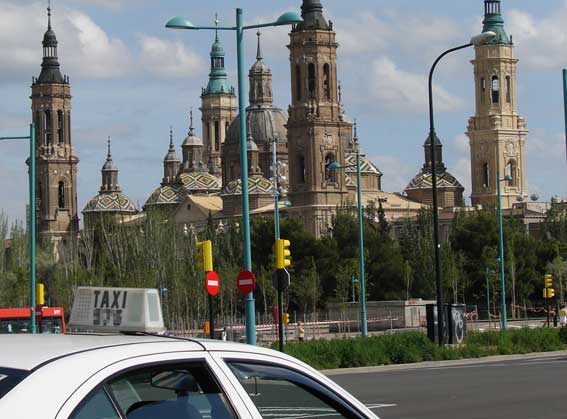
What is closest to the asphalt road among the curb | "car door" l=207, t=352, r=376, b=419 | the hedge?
the curb

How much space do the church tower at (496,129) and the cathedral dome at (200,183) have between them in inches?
1515

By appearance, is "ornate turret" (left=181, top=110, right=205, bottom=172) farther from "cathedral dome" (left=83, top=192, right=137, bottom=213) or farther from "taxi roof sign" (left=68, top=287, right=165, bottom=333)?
"taxi roof sign" (left=68, top=287, right=165, bottom=333)

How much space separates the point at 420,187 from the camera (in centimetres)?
15900

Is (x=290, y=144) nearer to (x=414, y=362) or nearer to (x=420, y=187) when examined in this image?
(x=420, y=187)

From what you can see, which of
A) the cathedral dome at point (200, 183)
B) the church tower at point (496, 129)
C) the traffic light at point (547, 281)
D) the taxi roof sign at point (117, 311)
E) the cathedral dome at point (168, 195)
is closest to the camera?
the taxi roof sign at point (117, 311)

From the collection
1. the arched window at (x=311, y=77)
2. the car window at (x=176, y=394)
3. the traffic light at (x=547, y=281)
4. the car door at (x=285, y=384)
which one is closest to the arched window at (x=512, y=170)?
the arched window at (x=311, y=77)

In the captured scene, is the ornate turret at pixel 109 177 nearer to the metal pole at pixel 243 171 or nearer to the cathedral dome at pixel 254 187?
the cathedral dome at pixel 254 187

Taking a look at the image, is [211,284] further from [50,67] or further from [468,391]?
[50,67]

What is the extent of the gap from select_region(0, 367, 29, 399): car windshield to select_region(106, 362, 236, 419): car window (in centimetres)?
40

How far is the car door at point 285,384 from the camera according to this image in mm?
4809

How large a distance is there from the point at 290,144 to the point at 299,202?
503cm

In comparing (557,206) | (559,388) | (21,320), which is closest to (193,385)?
(559,388)

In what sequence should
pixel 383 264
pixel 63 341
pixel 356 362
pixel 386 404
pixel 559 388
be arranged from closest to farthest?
1. pixel 63 341
2. pixel 386 404
3. pixel 559 388
4. pixel 356 362
5. pixel 383 264

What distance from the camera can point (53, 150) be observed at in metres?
160
